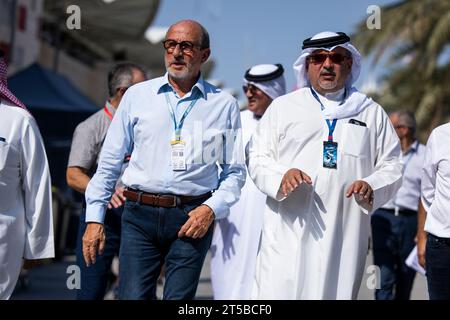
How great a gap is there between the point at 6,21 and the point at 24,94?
29.5ft

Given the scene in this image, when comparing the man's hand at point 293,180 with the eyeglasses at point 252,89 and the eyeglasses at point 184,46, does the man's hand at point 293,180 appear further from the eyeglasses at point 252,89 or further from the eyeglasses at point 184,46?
the eyeglasses at point 252,89

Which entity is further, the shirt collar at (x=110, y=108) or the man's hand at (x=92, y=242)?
the shirt collar at (x=110, y=108)

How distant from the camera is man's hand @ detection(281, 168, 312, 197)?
547cm

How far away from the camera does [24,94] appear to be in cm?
1469

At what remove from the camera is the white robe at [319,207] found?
573 centimetres

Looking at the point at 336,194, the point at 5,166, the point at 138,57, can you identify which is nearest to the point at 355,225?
the point at 336,194

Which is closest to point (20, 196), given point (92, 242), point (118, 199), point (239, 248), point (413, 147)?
point (92, 242)

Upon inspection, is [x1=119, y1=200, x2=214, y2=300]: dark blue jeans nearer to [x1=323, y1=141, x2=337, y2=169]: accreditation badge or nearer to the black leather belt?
the black leather belt

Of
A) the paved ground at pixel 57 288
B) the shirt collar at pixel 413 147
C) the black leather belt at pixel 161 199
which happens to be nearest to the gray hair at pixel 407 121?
the shirt collar at pixel 413 147

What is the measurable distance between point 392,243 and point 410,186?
1.85 ft

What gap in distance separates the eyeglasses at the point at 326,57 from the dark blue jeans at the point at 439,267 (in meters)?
1.20

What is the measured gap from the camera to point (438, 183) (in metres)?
6.05

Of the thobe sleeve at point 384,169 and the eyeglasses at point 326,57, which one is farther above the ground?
the eyeglasses at point 326,57
